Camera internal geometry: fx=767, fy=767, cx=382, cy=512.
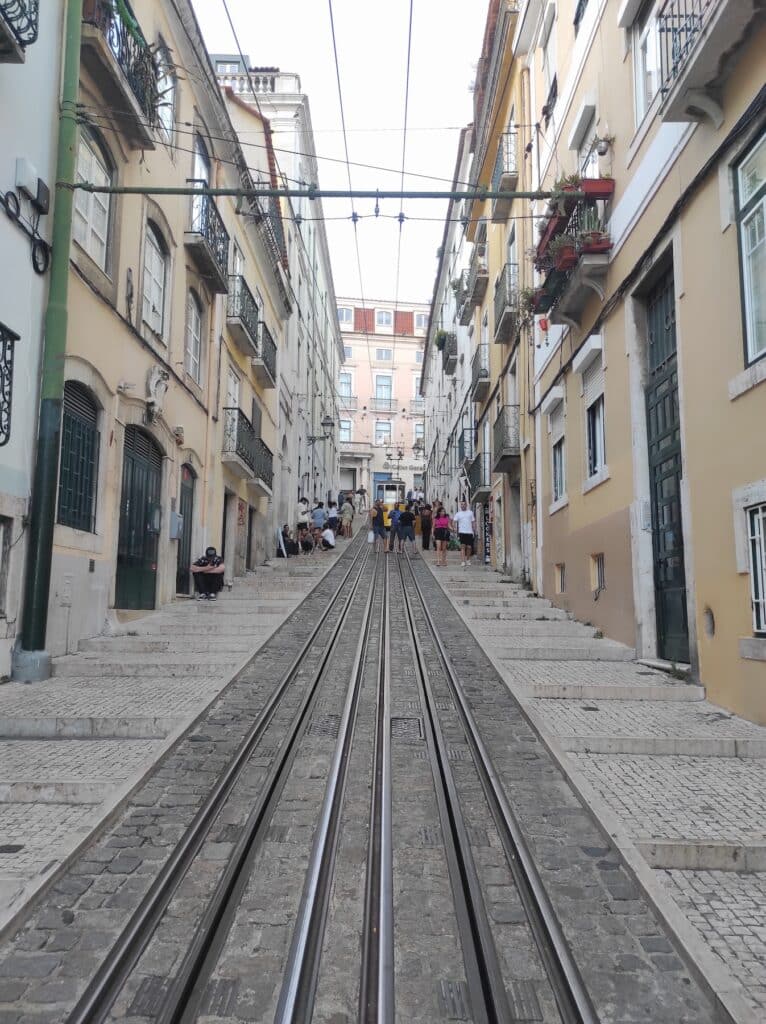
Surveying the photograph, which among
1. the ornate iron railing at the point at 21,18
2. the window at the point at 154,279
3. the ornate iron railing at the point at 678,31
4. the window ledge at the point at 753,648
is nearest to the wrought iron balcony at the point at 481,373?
the window at the point at 154,279

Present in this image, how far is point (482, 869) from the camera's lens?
372 centimetres

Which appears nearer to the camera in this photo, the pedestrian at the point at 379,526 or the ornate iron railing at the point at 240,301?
the ornate iron railing at the point at 240,301

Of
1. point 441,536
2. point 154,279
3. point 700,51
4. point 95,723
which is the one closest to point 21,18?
point 154,279

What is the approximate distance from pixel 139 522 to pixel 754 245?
343 inches

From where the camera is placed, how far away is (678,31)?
672cm

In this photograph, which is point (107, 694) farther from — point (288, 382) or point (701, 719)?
point (288, 382)

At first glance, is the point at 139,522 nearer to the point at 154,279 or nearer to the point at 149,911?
the point at 154,279

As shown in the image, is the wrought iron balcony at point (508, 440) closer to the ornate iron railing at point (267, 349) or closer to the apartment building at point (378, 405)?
the ornate iron railing at point (267, 349)

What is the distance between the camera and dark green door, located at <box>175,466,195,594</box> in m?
13.5

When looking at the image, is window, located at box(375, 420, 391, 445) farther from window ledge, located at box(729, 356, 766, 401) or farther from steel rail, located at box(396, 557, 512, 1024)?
steel rail, located at box(396, 557, 512, 1024)

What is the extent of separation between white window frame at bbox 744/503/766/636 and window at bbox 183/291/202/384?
10.0 meters

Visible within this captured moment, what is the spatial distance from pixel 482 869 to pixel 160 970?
1.57 m

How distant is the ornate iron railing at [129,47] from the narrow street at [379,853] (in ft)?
24.5

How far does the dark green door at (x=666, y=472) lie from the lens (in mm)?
7840
